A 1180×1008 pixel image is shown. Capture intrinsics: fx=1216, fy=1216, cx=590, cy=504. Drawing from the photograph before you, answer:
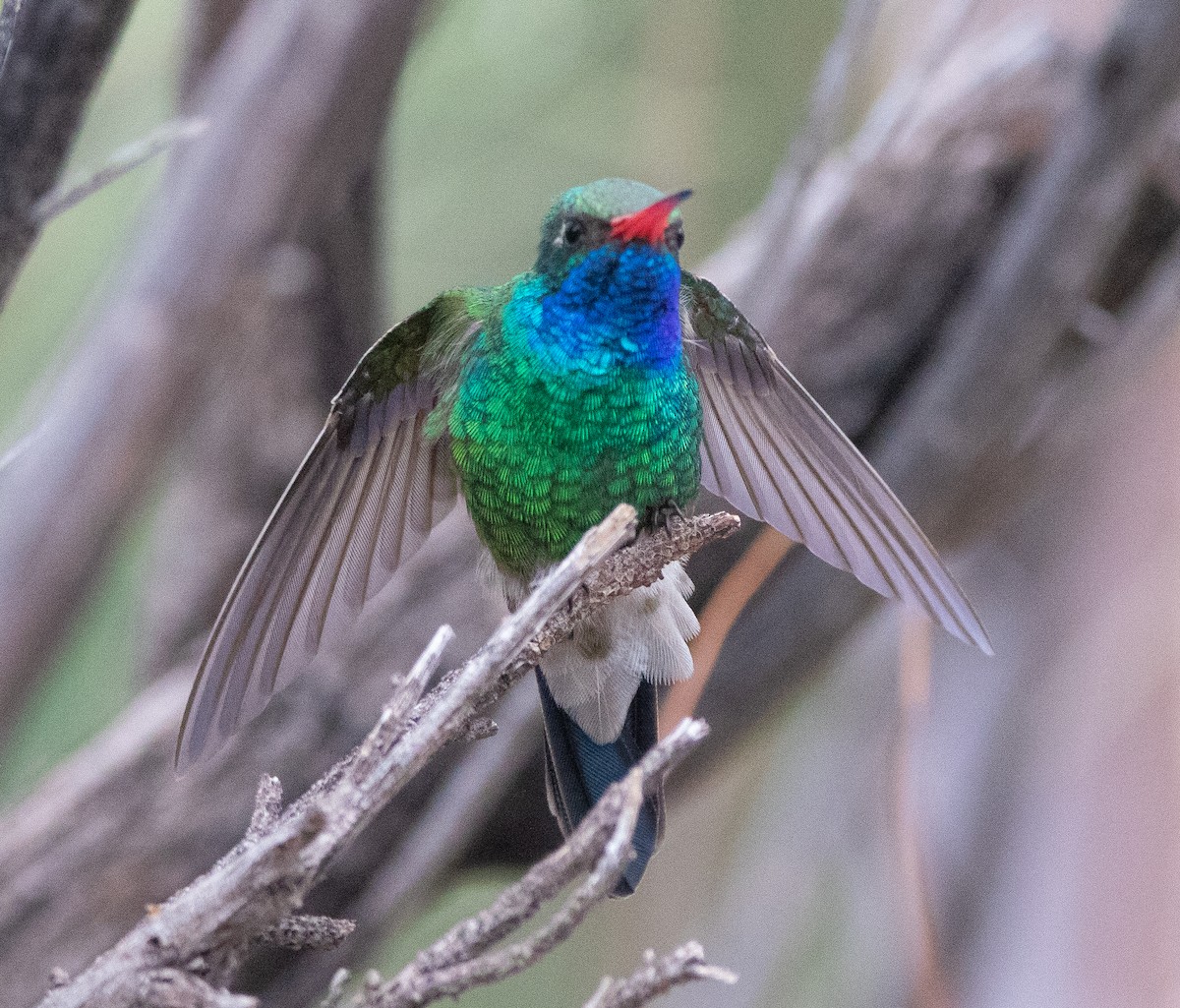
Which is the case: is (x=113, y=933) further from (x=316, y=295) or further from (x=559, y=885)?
(x=559, y=885)

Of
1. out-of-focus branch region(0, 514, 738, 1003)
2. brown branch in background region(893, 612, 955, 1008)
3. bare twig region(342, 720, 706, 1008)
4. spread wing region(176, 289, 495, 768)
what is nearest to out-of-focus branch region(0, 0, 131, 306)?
spread wing region(176, 289, 495, 768)

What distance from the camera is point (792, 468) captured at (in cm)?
113

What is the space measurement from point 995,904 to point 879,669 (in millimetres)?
493

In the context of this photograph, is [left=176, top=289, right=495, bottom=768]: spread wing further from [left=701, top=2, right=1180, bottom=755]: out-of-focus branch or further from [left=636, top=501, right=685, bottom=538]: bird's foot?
[left=701, top=2, right=1180, bottom=755]: out-of-focus branch

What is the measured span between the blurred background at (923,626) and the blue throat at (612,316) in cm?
38

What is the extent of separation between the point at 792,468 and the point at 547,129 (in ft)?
5.47

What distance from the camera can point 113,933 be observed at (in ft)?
5.10

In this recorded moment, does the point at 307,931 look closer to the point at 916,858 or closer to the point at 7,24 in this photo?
the point at 7,24

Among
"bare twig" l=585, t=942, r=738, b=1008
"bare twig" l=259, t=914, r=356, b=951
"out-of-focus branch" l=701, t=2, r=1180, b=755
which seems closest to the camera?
"bare twig" l=585, t=942, r=738, b=1008

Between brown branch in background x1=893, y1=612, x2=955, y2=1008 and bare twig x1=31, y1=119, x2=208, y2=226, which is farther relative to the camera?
brown branch in background x1=893, y1=612, x2=955, y2=1008

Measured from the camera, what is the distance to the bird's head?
926 mm

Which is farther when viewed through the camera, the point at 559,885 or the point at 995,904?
the point at 995,904

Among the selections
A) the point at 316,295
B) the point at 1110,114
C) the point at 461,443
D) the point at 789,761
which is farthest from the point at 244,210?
the point at 789,761

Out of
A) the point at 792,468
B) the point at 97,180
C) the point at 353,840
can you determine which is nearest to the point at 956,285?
the point at 792,468
